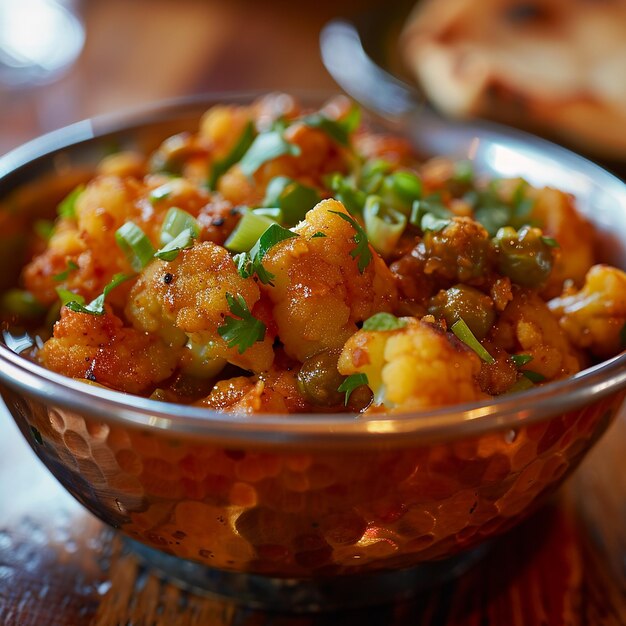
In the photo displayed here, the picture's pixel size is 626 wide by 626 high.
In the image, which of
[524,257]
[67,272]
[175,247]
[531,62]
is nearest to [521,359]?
[524,257]

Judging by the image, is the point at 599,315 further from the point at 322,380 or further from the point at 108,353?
the point at 108,353

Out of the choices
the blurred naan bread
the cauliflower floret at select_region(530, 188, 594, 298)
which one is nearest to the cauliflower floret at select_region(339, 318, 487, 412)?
the cauliflower floret at select_region(530, 188, 594, 298)

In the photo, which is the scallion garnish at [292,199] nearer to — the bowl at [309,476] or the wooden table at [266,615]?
the bowl at [309,476]

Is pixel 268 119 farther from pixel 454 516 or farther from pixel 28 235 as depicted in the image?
pixel 454 516

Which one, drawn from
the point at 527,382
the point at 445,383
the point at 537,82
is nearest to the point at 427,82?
the point at 537,82

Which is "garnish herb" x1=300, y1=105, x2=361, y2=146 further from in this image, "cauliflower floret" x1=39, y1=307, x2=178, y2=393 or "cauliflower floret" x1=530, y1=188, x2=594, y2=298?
"cauliflower floret" x1=39, y1=307, x2=178, y2=393

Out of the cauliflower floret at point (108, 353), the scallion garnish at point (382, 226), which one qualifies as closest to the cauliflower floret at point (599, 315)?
the scallion garnish at point (382, 226)

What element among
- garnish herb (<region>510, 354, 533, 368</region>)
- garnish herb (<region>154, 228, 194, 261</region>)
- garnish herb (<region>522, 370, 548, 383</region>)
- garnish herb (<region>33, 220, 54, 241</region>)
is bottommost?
garnish herb (<region>522, 370, 548, 383</region>)
